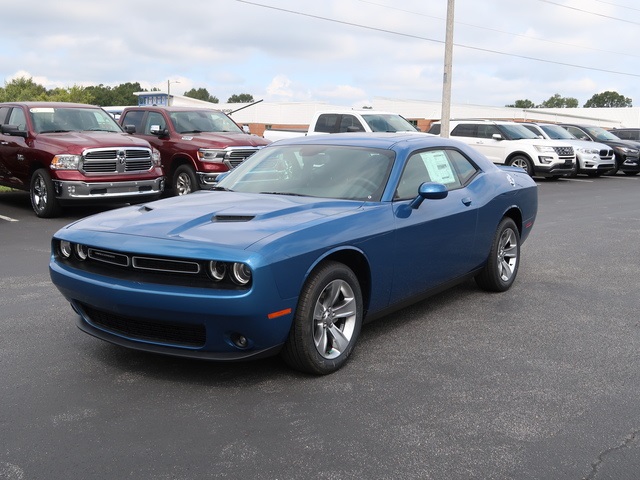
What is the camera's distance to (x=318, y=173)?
5.48 metres

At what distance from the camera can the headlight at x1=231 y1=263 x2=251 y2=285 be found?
157 inches

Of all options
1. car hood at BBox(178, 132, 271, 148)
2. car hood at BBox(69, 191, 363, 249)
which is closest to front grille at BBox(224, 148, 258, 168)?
car hood at BBox(178, 132, 271, 148)

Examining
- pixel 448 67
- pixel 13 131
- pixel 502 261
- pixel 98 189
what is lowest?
pixel 502 261

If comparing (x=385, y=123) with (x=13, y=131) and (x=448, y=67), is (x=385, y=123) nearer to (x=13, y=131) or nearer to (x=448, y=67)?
(x=448, y=67)

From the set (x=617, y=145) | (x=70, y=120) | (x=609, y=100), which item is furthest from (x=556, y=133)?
(x=609, y=100)

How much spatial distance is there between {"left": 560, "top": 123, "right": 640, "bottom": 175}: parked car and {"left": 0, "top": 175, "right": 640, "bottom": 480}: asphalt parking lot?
65.1 feet

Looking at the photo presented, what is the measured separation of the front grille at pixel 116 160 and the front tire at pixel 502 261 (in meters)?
7.16

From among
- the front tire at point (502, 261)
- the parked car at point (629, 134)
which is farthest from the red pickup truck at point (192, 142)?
the parked car at point (629, 134)

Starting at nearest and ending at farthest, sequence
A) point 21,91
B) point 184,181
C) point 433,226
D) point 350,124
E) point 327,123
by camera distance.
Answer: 1. point 433,226
2. point 184,181
3. point 350,124
4. point 327,123
5. point 21,91

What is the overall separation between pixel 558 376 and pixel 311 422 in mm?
1718

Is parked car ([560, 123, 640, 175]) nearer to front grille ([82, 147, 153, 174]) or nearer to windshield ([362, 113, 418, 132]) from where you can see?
windshield ([362, 113, 418, 132])

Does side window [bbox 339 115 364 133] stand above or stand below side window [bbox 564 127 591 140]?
above

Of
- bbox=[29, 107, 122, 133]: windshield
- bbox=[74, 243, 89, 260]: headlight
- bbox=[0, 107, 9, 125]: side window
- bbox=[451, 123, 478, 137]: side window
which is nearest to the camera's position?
bbox=[74, 243, 89, 260]: headlight

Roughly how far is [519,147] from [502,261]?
596 inches
